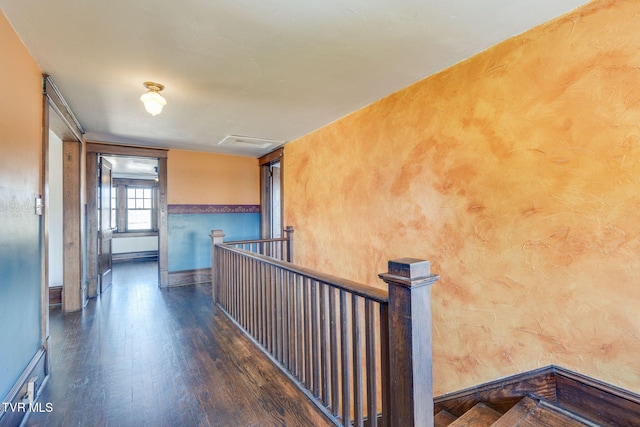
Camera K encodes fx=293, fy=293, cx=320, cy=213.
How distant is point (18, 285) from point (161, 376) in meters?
1.10

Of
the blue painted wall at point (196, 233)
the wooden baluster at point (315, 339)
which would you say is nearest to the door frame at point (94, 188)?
the blue painted wall at point (196, 233)

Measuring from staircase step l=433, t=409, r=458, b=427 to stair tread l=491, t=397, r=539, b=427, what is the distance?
1.72 ft

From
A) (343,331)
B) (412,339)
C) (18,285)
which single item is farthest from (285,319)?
(18,285)

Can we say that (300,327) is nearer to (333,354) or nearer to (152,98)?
(333,354)

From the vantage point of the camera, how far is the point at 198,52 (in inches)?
77.7

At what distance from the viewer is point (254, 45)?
1.91 meters

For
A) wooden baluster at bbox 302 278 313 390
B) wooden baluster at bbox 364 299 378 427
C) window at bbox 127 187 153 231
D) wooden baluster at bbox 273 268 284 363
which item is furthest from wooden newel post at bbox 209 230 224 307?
window at bbox 127 187 153 231

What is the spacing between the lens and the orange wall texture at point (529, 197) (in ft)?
4.78

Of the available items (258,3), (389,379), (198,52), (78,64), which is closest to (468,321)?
(389,379)

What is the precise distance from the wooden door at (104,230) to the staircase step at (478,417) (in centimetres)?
491

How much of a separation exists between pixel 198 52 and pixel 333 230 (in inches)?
90.3

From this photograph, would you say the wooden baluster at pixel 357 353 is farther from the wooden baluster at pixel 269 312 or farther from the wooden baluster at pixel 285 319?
the wooden baluster at pixel 269 312

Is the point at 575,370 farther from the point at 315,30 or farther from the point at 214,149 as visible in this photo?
the point at 214,149

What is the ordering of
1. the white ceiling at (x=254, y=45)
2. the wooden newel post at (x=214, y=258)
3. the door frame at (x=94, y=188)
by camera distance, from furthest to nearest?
1. the door frame at (x=94, y=188)
2. the wooden newel post at (x=214, y=258)
3. the white ceiling at (x=254, y=45)
